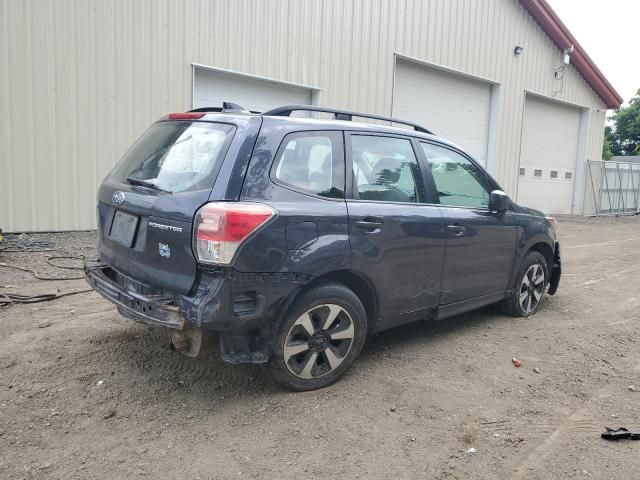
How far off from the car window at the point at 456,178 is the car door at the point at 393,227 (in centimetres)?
20

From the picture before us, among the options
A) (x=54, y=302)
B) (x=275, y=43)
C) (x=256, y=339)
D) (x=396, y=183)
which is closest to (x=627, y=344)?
(x=396, y=183)

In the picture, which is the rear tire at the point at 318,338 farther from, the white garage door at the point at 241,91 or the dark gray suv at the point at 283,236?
the white garage door at the point at 241,91

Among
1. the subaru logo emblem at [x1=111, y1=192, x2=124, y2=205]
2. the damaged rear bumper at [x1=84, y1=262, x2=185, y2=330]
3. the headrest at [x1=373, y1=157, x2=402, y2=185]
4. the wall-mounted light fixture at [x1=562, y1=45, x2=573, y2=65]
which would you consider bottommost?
the damaged rear bumper at [x1=84, y1=262, x2=185, y2=330]

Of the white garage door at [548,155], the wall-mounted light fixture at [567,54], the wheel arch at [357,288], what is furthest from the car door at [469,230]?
the wall-mounted light fixture at [567,54]

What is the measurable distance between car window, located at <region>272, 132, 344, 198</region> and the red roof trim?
1420cm

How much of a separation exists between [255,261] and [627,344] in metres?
3.57

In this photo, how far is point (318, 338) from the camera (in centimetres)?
357

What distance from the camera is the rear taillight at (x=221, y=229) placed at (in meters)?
3.04

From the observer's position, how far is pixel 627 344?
15.7 feet

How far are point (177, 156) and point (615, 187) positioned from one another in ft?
65.1

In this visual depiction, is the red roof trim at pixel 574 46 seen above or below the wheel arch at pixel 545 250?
above

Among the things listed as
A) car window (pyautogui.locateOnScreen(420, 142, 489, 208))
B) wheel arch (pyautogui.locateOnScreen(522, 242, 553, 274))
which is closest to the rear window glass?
car window (pyautogui.locateOnScreen(420, 142, 489, 208))

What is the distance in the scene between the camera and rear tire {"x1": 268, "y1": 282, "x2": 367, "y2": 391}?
3402 mm

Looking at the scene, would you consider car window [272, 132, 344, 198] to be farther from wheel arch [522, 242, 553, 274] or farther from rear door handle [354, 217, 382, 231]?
wheel arch [522, 242, 553, 274]
